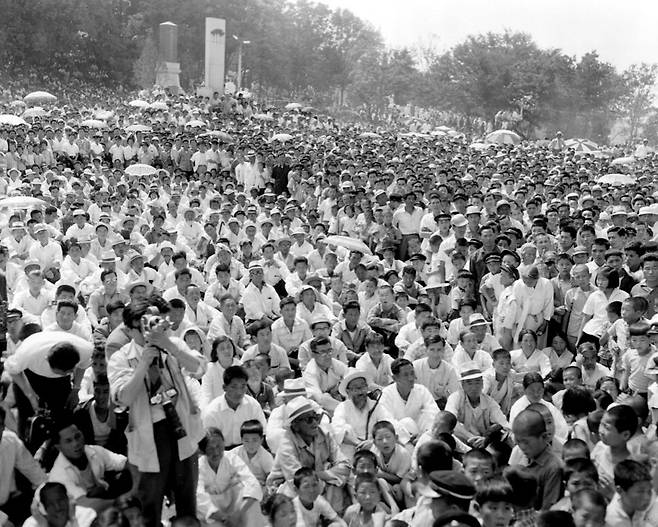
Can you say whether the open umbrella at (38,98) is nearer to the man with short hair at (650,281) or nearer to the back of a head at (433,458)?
the man with short hair at (650,281)

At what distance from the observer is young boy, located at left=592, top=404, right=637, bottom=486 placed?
4.38 meters

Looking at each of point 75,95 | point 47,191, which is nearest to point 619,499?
point 47,191

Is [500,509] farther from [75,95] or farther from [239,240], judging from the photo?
[75,95]

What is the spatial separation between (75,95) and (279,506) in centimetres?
3505

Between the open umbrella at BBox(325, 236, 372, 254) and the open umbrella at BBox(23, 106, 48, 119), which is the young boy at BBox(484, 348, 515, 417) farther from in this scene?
the open umbrella at BBox(23, 106, 48, 119)

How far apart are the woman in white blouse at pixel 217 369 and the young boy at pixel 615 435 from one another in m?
2.93

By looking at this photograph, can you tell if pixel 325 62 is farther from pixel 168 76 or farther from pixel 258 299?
pixel 258 299

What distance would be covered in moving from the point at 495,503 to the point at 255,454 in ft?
6.09

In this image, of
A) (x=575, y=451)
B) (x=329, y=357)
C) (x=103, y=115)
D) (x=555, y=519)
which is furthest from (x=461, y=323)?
(x=103, y=115)

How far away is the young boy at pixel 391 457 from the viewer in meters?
4.94

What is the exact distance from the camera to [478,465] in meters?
4.32

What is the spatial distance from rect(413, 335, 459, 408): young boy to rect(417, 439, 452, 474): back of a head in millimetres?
2016

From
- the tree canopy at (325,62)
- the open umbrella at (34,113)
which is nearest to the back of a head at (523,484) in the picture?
the open umbrella at (34,113)

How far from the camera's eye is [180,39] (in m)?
44.3
